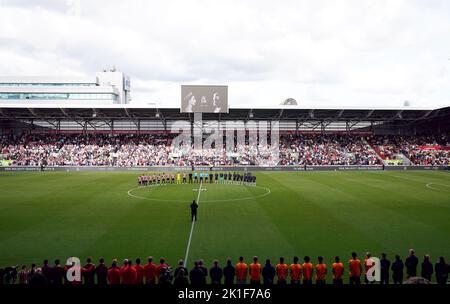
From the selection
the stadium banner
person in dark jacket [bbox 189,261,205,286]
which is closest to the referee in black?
person in dark jacket [bbox 189,261,205,286]

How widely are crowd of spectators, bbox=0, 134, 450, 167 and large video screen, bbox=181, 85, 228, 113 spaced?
6.96 m

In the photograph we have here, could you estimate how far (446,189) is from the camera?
1137 inches

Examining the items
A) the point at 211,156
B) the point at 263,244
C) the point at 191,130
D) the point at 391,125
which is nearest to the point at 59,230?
the point at 263,244

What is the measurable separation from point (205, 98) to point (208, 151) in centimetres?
810

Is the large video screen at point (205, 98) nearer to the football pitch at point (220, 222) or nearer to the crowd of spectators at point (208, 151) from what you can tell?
the crowd of spectators at point (208, 151)

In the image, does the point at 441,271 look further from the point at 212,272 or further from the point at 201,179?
the point at 201,179

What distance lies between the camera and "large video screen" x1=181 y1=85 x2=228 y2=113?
151 feet

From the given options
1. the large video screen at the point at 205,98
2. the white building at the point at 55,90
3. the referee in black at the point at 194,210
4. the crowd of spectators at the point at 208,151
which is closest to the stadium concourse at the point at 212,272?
the referee in black at the point at 194,210

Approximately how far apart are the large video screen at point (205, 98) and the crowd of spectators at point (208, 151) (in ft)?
22.8

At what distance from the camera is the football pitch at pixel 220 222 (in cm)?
1338

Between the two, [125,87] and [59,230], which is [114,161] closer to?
[59,230]

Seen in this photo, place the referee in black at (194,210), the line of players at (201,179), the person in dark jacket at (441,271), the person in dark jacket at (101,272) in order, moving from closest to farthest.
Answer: the person in dark jacket at (101,272) → the person in dark jacket at (441,271) → the referee in black at (194,210) → the line of players at (201,179)

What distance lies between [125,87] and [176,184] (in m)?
95.8

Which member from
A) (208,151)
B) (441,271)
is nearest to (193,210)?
(441,271)
